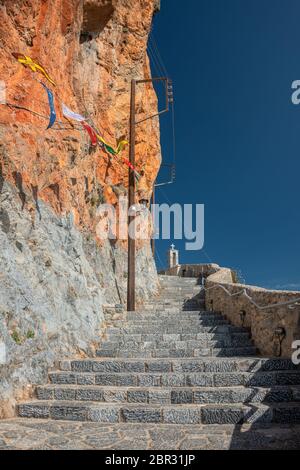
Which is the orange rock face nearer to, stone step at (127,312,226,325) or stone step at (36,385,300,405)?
stone step at (127,312,226,325)

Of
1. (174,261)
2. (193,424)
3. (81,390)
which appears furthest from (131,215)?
(174,261)

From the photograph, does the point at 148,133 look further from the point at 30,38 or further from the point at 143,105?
the point at 30,38

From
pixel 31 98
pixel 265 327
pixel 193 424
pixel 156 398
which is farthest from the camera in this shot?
pixel 31 98

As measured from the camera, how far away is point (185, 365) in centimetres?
566

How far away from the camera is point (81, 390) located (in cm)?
514

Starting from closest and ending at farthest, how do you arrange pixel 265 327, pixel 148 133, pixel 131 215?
1. pixel 265 327
2. pixel 131 215
3. pixel 148 133

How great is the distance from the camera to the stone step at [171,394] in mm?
4691

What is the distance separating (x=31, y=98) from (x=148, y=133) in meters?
10.1

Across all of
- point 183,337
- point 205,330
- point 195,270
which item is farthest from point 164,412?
point 195,270

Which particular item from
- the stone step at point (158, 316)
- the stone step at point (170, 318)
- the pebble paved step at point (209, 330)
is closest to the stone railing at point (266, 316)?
the pebble paved step at point (209, 330)

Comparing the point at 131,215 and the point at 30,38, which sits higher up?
the point at 30,38

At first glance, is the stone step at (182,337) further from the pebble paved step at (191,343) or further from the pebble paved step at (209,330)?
the pebble paved step at (209,330)

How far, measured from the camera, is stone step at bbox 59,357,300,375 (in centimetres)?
544
